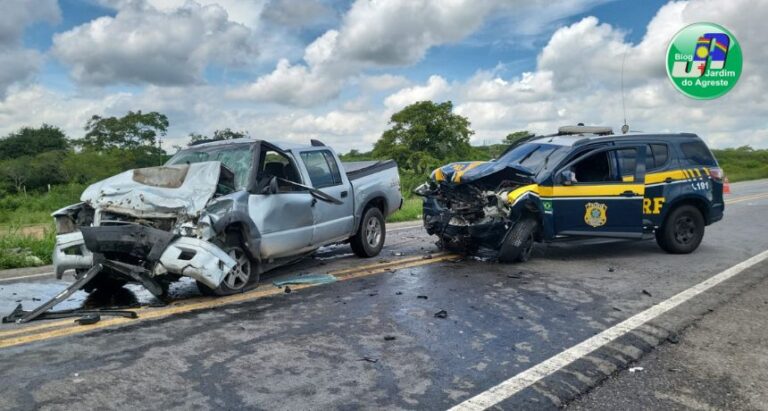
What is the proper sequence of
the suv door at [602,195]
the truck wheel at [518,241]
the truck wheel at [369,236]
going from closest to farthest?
Result: the truck wheel at [518,241], the suv door at [602,195], the truck wheel at [369,236]

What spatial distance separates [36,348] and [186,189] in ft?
7.29

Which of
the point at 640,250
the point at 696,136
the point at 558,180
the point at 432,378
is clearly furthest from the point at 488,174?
the point at 432,378

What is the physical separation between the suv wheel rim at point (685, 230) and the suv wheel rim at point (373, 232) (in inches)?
184

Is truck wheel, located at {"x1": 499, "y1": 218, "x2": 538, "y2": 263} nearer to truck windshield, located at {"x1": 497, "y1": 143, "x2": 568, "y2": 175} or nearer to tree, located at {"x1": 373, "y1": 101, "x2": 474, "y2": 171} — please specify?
truck windshield, located at {"x1": 497, "y1": 143, "x2": 568, "y2": 175}

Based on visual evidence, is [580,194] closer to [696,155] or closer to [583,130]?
[583,130]

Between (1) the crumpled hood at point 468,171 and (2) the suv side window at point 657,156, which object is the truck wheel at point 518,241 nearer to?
(1) the crumpled hood at point 468,171

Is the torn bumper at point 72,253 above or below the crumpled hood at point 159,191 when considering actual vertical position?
below

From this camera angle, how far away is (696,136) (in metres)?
9.25

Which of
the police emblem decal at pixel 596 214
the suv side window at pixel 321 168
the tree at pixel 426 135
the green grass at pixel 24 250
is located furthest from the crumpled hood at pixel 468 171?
the tree at pixel 426 135

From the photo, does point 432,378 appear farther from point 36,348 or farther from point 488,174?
point 488,174

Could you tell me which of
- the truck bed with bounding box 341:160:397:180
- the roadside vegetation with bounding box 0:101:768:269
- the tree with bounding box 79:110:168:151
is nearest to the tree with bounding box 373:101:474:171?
the roadside vegetation with bounding box 0:101:768:269

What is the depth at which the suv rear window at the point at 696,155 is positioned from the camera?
8.98 metres

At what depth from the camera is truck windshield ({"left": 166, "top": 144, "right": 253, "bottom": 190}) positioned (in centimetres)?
674

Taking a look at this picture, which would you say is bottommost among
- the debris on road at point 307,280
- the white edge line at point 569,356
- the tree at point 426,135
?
the white edge line at point 569,356
